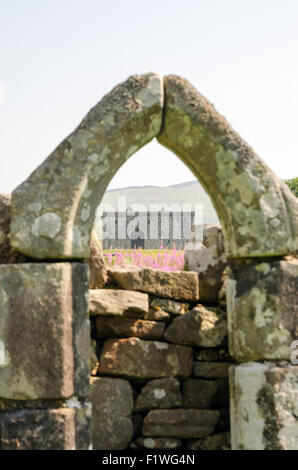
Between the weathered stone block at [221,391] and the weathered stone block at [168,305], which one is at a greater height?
the weathered stone block at [168,305]

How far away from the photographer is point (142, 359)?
13.6 ft

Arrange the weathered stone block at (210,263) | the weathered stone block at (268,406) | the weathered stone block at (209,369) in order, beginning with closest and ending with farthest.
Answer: the weathered stone block at (268,406) < the weathered stone block at (209,369) < the weathered stone block at (210,263)

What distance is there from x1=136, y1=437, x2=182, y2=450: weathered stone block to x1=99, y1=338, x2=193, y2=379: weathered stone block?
0.47m

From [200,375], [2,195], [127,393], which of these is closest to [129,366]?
[127,393]

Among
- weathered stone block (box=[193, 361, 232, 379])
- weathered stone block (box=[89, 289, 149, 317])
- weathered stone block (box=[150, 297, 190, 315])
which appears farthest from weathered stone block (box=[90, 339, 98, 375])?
weathered stone block (box=[193, 361, 232, 379])

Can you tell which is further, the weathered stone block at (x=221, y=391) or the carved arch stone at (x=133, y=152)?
the weathered stone block at (x=221, y=391)

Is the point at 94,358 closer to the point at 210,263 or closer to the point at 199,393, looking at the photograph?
the point at 199,393

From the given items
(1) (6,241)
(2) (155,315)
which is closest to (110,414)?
(2) (155,315)

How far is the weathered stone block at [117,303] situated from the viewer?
406 cm

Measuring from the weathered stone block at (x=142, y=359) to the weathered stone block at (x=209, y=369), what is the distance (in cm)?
10

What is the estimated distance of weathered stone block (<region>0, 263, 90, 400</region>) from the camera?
3180 mm

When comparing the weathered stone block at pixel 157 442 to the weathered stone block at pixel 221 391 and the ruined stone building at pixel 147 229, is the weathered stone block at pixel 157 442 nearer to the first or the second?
the weathered stone block at pixel 221 391

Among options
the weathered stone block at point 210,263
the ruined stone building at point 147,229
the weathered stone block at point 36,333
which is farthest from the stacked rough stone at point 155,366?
the ruined stone building at point 147,229
